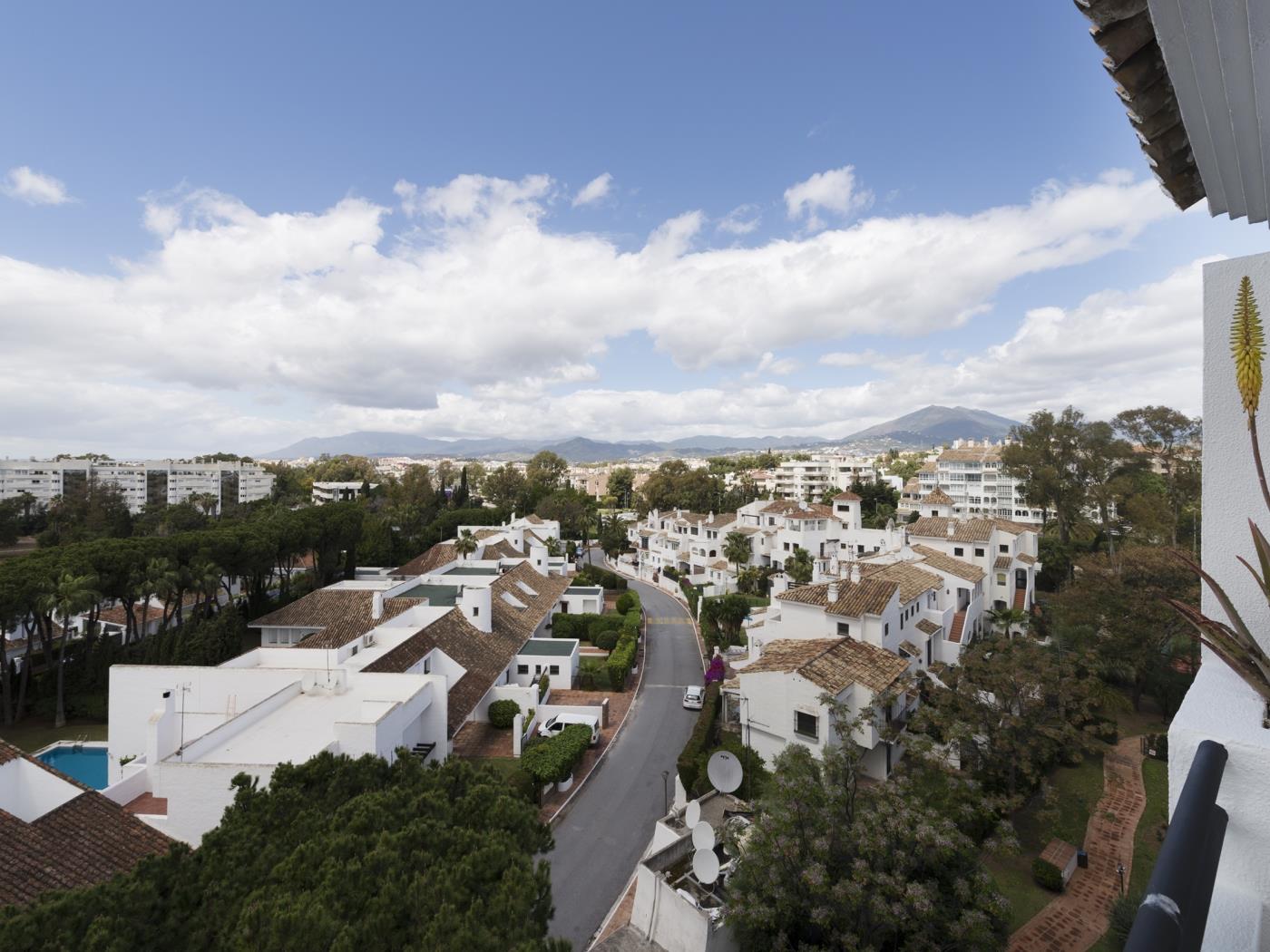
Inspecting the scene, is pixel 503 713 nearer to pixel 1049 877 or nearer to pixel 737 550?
pixel 1049 877

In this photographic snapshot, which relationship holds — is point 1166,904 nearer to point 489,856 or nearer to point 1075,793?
point 489,856

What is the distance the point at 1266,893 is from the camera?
2.37 m

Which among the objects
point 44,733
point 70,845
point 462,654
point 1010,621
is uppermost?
point 70,845

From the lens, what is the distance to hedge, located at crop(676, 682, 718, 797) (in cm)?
1959

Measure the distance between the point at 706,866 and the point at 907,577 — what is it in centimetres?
1937

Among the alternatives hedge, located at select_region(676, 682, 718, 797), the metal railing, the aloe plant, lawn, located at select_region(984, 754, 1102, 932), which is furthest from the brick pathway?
the metal railing

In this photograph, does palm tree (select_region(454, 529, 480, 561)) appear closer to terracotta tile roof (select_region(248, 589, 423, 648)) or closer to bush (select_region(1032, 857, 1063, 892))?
terracotta tile roof (select_region(248, 589, 423, 648))

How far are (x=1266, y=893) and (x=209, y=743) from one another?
63.9ft

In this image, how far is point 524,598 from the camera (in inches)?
1463

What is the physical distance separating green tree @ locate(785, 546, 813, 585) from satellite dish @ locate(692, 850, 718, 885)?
2634 centimetres

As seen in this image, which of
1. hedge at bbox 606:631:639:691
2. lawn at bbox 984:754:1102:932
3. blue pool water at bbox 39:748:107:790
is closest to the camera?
lawn at bbox 984:754:1102:932

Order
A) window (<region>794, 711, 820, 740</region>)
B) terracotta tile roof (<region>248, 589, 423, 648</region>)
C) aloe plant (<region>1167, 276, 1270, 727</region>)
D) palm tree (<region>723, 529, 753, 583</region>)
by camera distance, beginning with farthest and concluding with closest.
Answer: palm tree (<region>723, 529, 753, 583</region>), terracotta tile roof (<region>248, 589, 423, 648</region>), window (<region>794, 711, 820, 740</region>), aloe plant (<region>1167, 276, 1270, 727</region>)

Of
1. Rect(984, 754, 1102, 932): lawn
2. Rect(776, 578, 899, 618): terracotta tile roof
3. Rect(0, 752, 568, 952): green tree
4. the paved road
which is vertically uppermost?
Rect(0, 752, 568, 952): green tree

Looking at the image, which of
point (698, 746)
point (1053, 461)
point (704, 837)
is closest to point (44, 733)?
point (698, 746)
